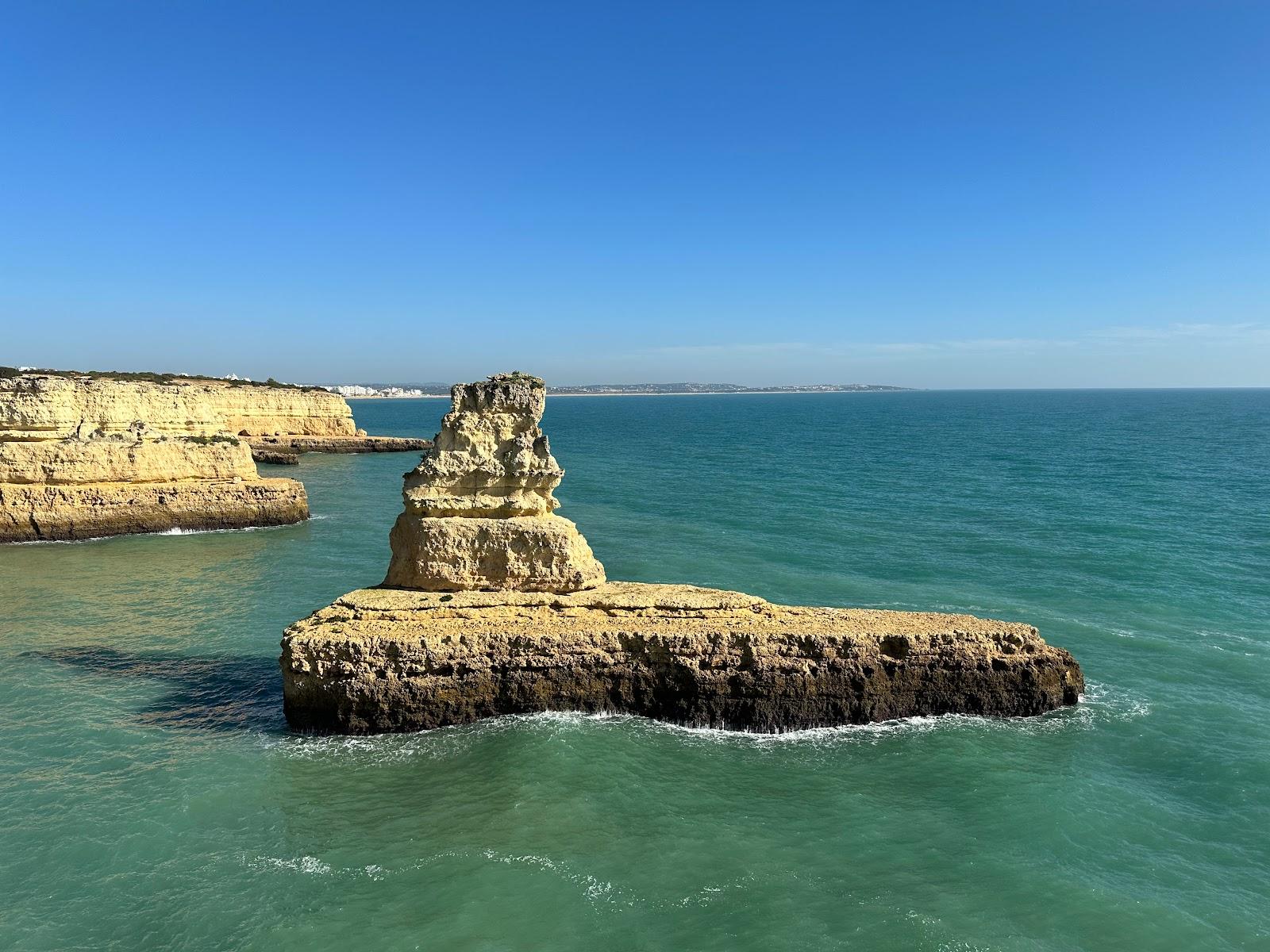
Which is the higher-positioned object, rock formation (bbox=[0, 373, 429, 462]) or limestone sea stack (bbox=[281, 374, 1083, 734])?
rock formation (bbox=[0, 373, 429, 462])

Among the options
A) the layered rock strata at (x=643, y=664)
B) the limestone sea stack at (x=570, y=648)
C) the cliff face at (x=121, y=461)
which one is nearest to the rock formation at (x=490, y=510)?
the limestone sea stack at (x=570, y=648)

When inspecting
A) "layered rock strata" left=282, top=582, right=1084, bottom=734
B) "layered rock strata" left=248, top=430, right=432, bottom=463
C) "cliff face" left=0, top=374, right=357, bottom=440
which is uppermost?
"cliff face" left=0, top=374, right=357, bottom=440

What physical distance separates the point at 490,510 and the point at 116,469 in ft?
80.2

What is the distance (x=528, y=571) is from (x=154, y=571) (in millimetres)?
16790

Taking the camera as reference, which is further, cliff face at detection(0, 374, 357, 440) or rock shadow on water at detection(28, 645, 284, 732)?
cliff face at detection(0, 374, 357, 440)

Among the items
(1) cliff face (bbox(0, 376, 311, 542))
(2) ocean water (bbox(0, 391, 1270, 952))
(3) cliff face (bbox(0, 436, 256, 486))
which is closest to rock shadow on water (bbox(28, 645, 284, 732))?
(2) ocean water (bbox(0, 391, 1270, 952))

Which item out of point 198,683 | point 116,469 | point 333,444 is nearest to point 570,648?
point 198,683

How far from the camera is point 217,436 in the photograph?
36.6 m

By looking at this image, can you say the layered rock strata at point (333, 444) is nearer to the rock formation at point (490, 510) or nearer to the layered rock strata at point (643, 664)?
the rock formation at point (490, 510)

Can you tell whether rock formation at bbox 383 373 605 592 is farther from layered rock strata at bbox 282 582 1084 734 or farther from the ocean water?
the ocean water

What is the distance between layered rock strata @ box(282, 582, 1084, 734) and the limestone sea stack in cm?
3

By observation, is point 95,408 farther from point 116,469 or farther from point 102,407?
point 116,469

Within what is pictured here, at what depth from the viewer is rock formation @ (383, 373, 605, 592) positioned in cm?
1498

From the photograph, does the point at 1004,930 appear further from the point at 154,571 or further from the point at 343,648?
the point at 154,571
